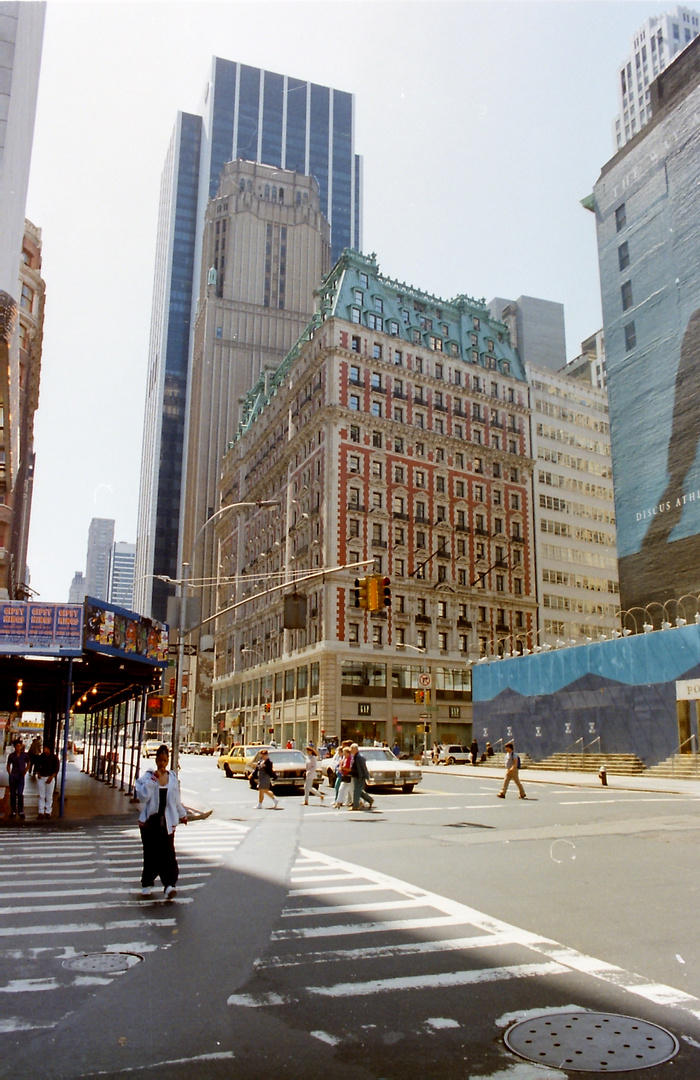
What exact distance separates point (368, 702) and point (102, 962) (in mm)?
59920

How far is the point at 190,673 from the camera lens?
135125 mm

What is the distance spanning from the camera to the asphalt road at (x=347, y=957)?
5223 mm

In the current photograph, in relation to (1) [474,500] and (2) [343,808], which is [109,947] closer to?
(2) [343,808]

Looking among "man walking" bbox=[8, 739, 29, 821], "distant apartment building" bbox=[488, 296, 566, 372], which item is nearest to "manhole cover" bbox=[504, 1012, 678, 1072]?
"man walking" bbox=[8, 739, 29, 821]

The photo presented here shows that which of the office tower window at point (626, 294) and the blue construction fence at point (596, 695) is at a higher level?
the office tower window at point (626, 294)

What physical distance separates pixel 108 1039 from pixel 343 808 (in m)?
18.3

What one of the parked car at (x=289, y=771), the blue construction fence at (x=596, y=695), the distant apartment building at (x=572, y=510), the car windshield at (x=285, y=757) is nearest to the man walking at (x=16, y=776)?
the parked car at (x=289, y=771)

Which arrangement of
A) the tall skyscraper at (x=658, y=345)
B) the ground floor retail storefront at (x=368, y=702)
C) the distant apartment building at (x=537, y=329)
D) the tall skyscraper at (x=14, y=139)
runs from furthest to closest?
1. the distant apartment building at (x=537, y=329)
2. the ground floor retail storefront at (x=368, y=702)
3. the tall skyscraper at (x=658, y=345)
4. the tall skyscraper at (x=14, y=139)

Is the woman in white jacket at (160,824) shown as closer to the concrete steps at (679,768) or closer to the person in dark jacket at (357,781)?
the person in dark jacket at (357,781)

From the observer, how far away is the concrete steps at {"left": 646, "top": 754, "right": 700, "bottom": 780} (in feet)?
118

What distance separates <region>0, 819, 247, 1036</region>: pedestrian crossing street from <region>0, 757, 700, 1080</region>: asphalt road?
0.04 meters

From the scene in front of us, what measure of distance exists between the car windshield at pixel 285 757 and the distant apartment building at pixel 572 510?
50.8 m

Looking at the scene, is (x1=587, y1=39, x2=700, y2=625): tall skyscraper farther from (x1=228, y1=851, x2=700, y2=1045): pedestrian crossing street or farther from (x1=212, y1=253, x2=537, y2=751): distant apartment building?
(x1=228, y1=851, x2=700, y2=1045): pedestrian crossing street

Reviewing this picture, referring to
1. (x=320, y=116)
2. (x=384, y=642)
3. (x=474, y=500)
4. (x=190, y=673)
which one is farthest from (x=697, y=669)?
(x=320, y=116)
